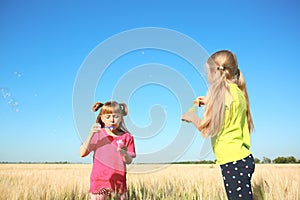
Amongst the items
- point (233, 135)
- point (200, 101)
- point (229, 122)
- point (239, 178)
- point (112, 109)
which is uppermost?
point (112, 109)

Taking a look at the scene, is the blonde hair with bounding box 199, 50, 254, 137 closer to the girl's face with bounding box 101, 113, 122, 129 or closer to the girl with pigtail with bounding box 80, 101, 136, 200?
the girl with pigtail with bounding box 80, 101, 136, 200

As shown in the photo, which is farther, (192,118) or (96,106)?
(96,106)

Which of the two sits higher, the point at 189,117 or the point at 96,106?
the point at 96,106

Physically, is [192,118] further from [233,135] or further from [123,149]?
[123,149]

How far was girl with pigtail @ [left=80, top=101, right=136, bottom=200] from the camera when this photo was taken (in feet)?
11.1

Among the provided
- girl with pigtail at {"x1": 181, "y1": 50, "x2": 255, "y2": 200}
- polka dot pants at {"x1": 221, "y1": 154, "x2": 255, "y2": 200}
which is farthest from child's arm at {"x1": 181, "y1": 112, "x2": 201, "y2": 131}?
polka dot pants at {"x1": 221, "y1": 154, "x2": 255, "y2": 200}

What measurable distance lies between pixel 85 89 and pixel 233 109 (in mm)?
2215

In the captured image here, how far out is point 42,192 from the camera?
11.5 ft

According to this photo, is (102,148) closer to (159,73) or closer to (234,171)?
(234,171)

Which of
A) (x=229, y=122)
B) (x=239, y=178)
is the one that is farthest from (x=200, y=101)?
(x=239, y=178)

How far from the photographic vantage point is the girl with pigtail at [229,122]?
2.65 metres

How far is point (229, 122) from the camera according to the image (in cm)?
277

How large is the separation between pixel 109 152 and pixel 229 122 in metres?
1.39

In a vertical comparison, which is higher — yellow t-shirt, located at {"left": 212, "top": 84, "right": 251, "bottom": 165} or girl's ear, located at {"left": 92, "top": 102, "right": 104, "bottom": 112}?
girl's ear, located at {"left": 92, "top": 102, "right": 104, "bottom": 112}
